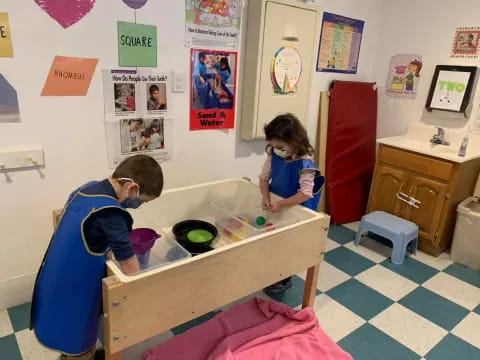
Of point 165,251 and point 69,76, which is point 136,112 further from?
point 165,251

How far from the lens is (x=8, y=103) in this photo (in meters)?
1.53

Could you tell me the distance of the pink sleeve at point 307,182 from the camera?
5.77 ft

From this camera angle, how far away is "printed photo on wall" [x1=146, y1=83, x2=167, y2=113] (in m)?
1.87

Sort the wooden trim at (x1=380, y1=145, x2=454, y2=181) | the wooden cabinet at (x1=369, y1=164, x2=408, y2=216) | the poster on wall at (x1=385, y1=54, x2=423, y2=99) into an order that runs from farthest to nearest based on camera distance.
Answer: the poster on wall at (x1=385, y1=54, x2=423, y2=99)
the wooden cabinet at (x1=369, y1=164, x2=408, y2=216)
the wooden trim at (x1=380, y1=145, x2=454, y2=181)

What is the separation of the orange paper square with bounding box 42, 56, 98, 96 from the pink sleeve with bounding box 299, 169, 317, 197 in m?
1.08

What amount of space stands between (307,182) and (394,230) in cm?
105

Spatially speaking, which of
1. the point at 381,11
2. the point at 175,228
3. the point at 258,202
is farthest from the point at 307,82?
the point at 175,228

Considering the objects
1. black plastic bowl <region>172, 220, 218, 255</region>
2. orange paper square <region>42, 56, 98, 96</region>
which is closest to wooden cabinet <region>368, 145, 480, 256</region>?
black plastic bowl <region>172, 220, 218, 255</region>

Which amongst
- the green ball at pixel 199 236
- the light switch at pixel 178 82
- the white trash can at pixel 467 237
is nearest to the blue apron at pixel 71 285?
the green ball at pixel 199 236

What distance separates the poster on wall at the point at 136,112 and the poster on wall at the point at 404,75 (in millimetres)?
1926

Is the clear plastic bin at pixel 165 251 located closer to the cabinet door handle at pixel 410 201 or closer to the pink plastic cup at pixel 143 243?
the pink plastic cup at pixel 143 243

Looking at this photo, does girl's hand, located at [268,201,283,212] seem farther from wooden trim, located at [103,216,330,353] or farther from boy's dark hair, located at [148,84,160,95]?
boy's dark hair, located at [148,84,160,95]

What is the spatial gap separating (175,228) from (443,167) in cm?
179

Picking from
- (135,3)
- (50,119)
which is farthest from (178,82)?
(50,119)
